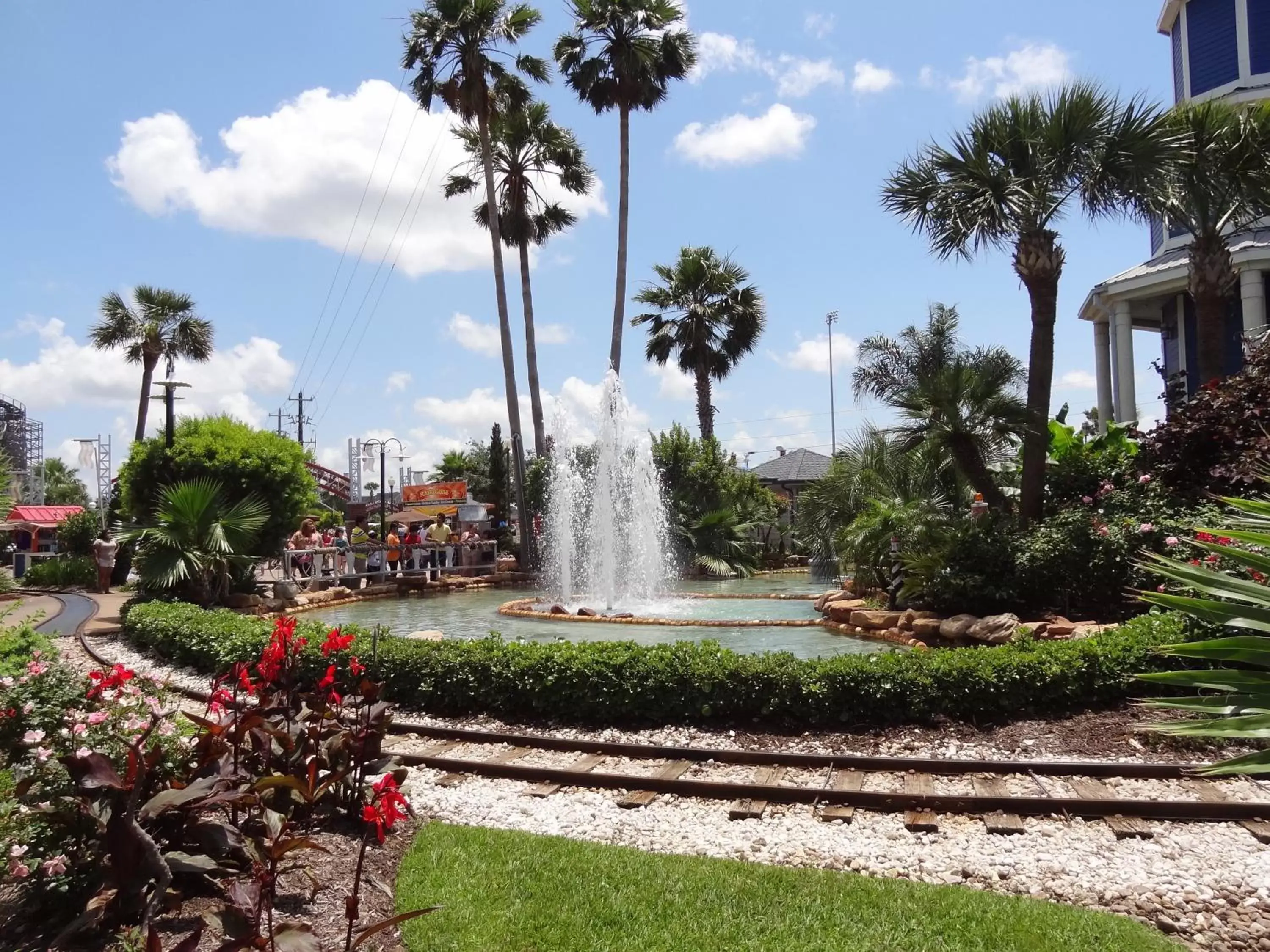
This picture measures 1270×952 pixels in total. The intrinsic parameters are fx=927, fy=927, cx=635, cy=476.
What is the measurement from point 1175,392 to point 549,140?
21113 millimetres

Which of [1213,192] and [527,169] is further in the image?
[527,169]

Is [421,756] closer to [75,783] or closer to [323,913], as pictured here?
[323,913]

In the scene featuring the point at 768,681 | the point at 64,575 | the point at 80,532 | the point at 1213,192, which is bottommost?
the point at 768,681

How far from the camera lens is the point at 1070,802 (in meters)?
5.39

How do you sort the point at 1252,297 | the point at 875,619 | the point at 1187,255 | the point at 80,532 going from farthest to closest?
the point at 80,532 < the point at 1187,255 < the point at 1252,297 < the point at 875,619

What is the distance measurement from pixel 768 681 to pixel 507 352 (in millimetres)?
22108

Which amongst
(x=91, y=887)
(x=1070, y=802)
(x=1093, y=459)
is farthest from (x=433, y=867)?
(x=1093, y=459)

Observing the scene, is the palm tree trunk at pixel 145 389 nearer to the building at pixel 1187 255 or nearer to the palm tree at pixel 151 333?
the palm tree at pixel 151 333

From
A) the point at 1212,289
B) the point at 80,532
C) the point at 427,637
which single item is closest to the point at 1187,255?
the point at 1212,289

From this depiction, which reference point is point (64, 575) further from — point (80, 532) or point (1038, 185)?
point (1038, 185)

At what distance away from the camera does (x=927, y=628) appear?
1134 centimetres

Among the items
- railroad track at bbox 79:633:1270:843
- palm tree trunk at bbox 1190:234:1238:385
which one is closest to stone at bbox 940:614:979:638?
railroad track at bbox 79:633:1270:843

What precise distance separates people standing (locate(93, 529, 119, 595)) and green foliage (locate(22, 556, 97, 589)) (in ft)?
8.99

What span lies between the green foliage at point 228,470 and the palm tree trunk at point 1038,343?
12624mm
